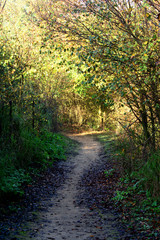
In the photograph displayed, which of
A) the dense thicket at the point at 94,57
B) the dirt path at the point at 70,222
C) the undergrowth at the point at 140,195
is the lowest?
the dirt path at the point at 70,222

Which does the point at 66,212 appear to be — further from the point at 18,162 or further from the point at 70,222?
the point at 18,162

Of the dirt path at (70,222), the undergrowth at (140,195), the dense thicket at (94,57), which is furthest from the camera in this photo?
the dense thicket at (94,57)

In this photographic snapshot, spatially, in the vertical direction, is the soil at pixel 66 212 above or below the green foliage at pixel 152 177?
below

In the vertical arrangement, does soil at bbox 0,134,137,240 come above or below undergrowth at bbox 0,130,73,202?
below

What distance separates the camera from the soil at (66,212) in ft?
16.0

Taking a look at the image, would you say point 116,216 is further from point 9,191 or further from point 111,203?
point 9,191

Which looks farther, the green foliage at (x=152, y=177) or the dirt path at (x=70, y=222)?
the green foliage at (x=152, y=177)

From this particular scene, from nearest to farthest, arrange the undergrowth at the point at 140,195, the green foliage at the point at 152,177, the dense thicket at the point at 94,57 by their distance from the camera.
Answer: the undergrowth at the point at 140,195 < the green foliage at the point at 152,177 < the dense thicket at the point at 94,57

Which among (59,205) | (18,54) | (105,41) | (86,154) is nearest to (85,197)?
(59,205)

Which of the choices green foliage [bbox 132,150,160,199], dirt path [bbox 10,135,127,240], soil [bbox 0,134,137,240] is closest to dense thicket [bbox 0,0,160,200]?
green foliage [bbox 132,150,160,199]

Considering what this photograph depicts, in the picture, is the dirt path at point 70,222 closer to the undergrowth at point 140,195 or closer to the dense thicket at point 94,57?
the undergrowth at point 140,195

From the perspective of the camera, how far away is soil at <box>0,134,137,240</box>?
16.0ft

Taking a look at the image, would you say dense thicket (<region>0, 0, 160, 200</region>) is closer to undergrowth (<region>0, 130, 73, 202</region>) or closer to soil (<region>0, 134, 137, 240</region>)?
undergrowth (<region>0, 130, 73, 202</region>)

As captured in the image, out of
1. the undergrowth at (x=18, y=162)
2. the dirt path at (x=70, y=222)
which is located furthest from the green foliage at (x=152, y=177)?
the undergrowth at (x=18, y=162)
